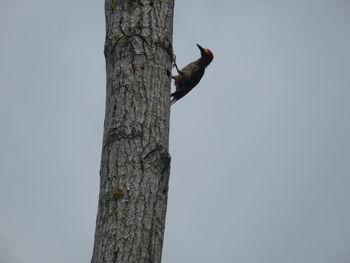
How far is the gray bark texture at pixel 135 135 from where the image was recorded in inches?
92.0

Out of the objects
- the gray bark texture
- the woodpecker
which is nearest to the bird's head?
the woodpecker

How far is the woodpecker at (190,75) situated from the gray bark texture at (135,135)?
4.22m

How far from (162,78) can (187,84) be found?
5143mm

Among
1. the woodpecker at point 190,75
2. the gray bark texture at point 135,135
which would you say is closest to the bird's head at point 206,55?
the woodpecker at point 190,75

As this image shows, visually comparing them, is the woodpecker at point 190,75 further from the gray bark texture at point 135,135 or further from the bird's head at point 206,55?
the gray bark texture at point 135,135

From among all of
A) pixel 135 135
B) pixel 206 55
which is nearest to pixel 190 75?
pixel 206 55

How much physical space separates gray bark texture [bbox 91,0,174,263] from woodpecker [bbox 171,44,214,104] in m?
4.22

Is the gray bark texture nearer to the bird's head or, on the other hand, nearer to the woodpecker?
the woodpecker

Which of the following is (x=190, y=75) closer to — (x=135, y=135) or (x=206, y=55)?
(x=206, y=55)

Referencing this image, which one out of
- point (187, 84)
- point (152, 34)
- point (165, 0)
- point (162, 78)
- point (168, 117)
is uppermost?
point (187, 84)

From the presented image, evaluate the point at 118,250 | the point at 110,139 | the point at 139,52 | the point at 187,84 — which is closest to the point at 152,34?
the point at 139,52

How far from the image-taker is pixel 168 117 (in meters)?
2.71

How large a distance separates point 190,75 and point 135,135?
5.56 metres

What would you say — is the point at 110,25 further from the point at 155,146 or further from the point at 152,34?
the point at 155,146
